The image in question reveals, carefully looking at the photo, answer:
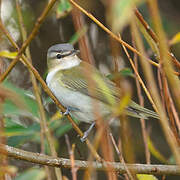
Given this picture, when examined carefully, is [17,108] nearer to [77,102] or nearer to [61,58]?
[77,102]

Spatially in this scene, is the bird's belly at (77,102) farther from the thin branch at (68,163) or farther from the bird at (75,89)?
the thin branch at (68,163)

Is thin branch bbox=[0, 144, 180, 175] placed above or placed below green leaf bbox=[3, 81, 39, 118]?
below

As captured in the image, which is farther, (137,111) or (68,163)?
(137,111)

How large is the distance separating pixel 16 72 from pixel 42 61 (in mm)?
301

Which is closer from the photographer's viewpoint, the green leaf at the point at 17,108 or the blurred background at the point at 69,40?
the green leaf at the point at 17,108

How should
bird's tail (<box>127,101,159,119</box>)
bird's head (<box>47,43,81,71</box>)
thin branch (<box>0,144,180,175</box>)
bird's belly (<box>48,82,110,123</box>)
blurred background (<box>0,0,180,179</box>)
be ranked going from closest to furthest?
thin branch (<box>0,144,180,175</box>)
bird's tail (<box>127,101,159,119</box>)
bird's belly (<box>48,82,110,123</box>)
bird's head (<box>47,43,81,71</box>)
blurred background (<box>0,0,180,179</box>)

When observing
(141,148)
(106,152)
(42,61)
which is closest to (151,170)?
(106,152)

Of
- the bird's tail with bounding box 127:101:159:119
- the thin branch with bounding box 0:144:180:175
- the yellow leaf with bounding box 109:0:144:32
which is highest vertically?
the yellow leaf with bounding box 109:0:144:32

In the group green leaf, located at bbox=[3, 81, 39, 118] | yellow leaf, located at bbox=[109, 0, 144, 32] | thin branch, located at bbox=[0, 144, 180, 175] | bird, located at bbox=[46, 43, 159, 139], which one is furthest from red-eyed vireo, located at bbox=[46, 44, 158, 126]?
yellow leaf, located at bbox=[109, 0, 144, 32]

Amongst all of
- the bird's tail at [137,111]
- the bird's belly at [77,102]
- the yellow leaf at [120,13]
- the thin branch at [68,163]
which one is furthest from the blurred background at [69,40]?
the yellow leaf at [120,13]

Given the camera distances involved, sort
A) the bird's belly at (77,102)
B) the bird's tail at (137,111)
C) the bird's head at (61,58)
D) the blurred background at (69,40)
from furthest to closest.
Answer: the blurred background at (69,40)
the bird's head at (61,58)
the bird's belly at (77,102)
the bird's tail at (137,111)

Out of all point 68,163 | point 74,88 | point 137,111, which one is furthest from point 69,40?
point 68,163

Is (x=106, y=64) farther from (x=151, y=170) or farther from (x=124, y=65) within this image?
(x=151, y=170)

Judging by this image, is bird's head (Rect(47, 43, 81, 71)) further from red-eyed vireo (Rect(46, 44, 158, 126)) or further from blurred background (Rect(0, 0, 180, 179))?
blurred background (Rect(0, 0, 180, 179))
